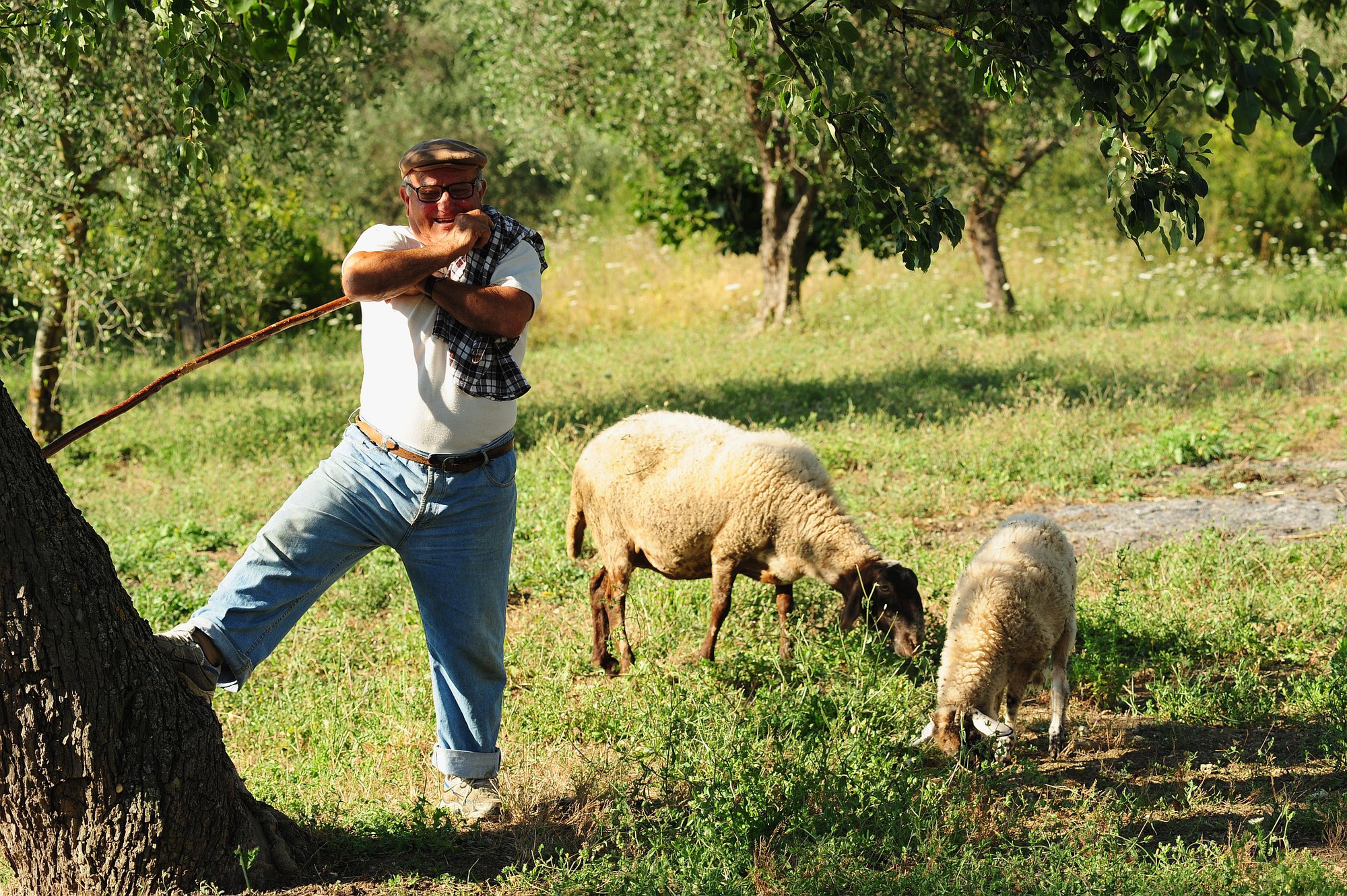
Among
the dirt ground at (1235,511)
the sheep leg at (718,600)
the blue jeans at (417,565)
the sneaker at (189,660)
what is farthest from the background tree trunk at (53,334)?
the dirt ground at (1235,511)

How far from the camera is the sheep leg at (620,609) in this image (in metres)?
6.19

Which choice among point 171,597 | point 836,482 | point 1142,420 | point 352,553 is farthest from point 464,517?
point 1142,420

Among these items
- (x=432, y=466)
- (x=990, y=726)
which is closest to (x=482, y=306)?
(x=432, y=466)

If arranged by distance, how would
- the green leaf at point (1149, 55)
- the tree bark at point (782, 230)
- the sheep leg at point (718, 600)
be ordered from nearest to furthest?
the green leaf at point (1149, 55)
the sheep leg at point (718, 600)
the tree bark at point (782, 230)

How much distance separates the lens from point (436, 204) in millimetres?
3943

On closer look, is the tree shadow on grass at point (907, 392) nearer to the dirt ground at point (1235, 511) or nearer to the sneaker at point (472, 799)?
the dirt ground at point (1235, 511)

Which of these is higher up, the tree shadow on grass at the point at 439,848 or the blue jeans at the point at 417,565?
the blue jeans at the point at 417,565

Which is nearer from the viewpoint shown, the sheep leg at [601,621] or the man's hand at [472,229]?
the man's hand at [472,229]

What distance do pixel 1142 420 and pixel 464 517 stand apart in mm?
8104

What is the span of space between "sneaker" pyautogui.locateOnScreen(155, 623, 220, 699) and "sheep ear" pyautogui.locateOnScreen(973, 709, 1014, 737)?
9.64 feet

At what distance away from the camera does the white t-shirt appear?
3.84 m

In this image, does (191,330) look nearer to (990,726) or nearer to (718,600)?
(718,600)

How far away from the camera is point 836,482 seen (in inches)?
351

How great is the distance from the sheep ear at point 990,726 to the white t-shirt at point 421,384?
2.35 m
